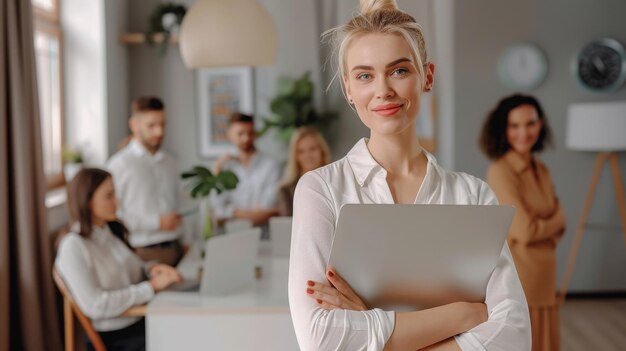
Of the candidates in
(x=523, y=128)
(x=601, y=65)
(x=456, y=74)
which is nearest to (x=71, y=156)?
(x=456, y=74)

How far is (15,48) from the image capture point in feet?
11.6

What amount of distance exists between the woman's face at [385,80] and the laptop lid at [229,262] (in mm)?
1477

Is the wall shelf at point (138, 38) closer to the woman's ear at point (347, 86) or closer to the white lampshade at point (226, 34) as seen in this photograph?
the white lampshade at point (226, 34)

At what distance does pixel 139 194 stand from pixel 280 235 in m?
1.23

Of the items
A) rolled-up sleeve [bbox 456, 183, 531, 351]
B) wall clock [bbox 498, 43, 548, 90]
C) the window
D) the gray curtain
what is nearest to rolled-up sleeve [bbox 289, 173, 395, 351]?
rolled-up sleeve [bbox 456, 183, 531, 351]

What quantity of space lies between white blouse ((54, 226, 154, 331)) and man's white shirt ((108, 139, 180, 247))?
4.25 ft

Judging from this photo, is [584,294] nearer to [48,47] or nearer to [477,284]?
[48,47]

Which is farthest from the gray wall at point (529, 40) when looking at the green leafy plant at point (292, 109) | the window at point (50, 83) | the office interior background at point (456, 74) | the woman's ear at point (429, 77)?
the woman's ear at point (429, 77)

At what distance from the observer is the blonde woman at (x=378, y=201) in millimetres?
1188

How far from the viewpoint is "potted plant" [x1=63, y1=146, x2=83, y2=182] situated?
195 inches

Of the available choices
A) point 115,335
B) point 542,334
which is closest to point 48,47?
point 115,335

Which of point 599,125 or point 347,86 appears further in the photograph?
point 599,125

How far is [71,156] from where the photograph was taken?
500cm

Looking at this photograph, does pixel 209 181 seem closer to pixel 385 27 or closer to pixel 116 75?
pixel 385 27
